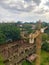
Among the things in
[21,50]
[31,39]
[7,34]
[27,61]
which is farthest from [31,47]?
[31,39]

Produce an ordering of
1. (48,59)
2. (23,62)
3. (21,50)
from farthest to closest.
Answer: (21,50)
(48,59)
(23,62)

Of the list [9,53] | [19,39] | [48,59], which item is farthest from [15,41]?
[48,59]

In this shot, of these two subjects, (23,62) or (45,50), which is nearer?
(23,62)

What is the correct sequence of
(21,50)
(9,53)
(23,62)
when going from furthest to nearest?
1. (21,50)
2. (9,53)
3. (23,62)

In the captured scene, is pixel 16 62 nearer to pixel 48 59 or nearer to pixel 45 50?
pixel 48 59

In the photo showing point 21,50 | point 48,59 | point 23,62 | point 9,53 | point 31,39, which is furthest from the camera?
point 21,50

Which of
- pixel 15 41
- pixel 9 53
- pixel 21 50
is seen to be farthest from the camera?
pixel 15 41

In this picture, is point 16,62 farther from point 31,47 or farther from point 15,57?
point 31,47

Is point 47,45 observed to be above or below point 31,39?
below

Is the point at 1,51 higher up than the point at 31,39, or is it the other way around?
the point at 31,39
